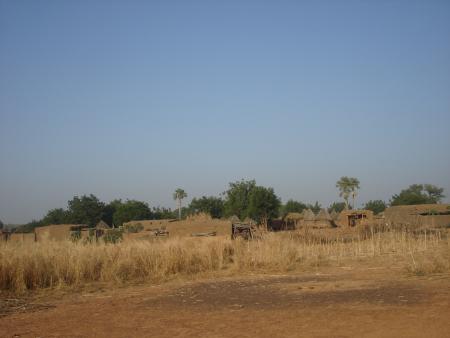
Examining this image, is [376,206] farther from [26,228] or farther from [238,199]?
[26,228]

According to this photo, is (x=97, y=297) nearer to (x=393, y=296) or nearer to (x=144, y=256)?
(x=144, y=256)

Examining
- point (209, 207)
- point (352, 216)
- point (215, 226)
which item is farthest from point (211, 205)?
point (215, 226)

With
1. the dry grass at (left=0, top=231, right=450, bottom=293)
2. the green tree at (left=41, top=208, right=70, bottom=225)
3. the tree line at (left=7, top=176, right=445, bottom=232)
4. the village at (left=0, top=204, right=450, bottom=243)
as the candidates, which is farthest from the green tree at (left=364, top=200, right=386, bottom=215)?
the dry grass at (left=0, top=231, right=450, bottom=293)

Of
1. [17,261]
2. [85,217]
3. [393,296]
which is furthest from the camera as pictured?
[85,217]

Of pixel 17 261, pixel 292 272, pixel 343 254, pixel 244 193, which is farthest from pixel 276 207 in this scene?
pixel 17 261

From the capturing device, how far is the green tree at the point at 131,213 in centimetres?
6819

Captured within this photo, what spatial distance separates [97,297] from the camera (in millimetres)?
11227

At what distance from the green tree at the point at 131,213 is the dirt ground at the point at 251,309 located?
56337mm

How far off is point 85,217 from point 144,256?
56908mm

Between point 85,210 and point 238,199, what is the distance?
25.0 meters

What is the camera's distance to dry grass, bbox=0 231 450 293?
1306 centimetres

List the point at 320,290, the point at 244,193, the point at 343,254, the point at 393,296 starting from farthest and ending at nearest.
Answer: the point at 244,193
the point at 343,254
the point at 320,290
the point at 393,296

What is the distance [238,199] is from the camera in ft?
193

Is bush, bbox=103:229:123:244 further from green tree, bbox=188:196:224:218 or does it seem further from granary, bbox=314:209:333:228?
green tree, bbox=188:196:224:218
